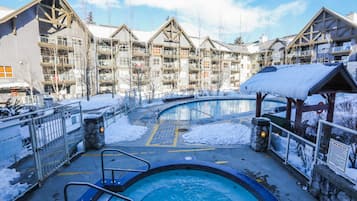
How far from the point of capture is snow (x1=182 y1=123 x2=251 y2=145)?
23.8 feet

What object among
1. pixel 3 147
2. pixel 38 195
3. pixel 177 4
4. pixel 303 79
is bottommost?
pixel 38 195

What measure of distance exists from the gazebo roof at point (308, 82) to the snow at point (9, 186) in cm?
759

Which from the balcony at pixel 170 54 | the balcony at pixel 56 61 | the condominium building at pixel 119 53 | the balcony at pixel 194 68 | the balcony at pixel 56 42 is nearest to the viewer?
the condominium building at pixel 119 53

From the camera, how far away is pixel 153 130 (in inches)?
362

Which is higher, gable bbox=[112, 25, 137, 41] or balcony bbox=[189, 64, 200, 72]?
gable bbox=[112, 25, 137, 41]

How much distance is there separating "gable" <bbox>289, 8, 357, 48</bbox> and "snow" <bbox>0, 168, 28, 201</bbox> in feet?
117

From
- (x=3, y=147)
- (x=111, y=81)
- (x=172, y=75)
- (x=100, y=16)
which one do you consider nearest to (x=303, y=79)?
(x=3, y=147)

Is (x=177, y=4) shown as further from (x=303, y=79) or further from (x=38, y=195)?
(x=38, y=195)

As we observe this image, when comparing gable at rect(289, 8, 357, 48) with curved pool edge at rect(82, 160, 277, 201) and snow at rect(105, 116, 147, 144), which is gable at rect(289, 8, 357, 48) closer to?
curved pool edge at rect(82, 160, 277, 201)

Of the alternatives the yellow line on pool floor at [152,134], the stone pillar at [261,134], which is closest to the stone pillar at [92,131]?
the yellow line on pool floor at [152,134]

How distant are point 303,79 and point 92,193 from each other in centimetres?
667

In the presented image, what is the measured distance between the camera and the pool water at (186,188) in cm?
431

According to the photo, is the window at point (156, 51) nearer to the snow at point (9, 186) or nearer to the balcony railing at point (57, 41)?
the balcony railing at point (57, 41)

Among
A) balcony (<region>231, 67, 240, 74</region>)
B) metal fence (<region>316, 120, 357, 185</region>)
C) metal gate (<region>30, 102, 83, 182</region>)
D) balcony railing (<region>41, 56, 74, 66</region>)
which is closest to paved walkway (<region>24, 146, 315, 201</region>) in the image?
metal gate (<region>30, 102, 83, 182</region>)
